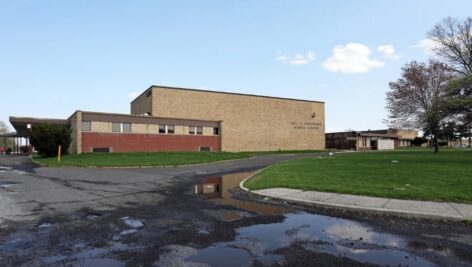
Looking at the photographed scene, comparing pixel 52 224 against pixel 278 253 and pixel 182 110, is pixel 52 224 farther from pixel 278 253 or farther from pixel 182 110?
pixel 182 110

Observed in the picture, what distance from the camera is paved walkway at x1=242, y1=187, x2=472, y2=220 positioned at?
7864 mm

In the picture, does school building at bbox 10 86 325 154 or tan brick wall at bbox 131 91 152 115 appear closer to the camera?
school building at bbox 10 86 325 154

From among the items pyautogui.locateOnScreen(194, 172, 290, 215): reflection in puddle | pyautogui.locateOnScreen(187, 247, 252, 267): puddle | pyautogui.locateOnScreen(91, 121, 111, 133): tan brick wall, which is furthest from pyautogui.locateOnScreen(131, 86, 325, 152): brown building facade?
pyautogui.locateOnScreen(187, 247, 252, 267): puddle

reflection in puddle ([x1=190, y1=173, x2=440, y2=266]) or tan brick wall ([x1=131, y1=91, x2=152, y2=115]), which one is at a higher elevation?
tan brick wall ([x1=131, y1=91, x2=152, y2=115])

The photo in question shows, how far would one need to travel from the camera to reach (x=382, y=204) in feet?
29.3

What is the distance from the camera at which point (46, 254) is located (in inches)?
207

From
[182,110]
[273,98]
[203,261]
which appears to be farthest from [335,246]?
[273,98]

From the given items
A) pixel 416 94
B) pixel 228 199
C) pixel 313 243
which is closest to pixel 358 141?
pixel 416 94

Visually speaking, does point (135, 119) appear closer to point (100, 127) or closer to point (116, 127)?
point (116, 127)

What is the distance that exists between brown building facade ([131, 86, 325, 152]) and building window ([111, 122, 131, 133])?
833 centimetres

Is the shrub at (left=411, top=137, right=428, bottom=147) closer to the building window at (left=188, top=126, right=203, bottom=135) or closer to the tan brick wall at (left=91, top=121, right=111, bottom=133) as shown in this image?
the building window at (left=188, top=126, right=203, bottom=135)

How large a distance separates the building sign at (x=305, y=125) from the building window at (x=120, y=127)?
2822 centimetres

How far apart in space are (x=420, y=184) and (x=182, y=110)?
37.1m

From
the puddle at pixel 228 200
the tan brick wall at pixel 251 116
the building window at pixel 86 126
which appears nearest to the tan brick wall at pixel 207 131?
the tan brick wall at pixel 251 116
